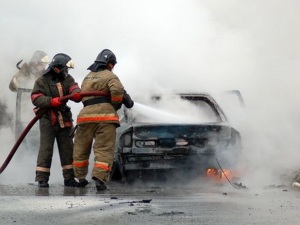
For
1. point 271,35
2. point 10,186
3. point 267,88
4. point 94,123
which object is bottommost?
point 10,186

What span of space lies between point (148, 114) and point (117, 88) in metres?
1.08

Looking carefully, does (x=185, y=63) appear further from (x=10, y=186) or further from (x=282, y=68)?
(x=10, y=186)

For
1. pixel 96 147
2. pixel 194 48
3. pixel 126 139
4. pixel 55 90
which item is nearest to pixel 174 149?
pixel 126 139

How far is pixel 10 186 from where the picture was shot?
8148 millimetres

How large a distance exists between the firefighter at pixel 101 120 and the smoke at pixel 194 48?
1276 mm

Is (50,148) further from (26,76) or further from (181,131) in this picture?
(26,76)

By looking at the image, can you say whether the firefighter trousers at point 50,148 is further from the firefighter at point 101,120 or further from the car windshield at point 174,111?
the car windshield at point 174,111

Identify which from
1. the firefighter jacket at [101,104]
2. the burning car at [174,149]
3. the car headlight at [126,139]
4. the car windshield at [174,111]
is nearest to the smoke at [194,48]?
the car windshield at [174,111]

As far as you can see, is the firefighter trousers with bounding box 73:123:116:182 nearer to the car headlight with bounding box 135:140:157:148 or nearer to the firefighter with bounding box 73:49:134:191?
the firefighter with bounding box 73:49:134:191

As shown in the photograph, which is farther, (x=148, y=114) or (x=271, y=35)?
(x=271, y=35)

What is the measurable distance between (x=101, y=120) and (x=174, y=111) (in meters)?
1.44

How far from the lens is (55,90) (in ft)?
27.1

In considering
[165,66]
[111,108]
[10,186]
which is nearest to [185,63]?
[165,66]

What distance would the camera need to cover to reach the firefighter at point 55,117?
26.8 ft
